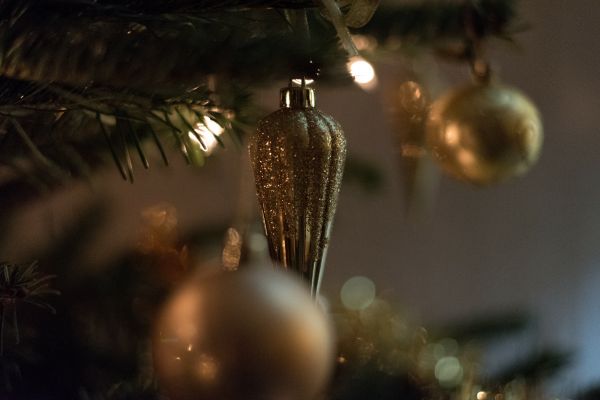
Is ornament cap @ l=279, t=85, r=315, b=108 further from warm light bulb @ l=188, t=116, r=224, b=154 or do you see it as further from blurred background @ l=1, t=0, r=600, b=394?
blurred background @ l=1, t=0, r=600, b=394

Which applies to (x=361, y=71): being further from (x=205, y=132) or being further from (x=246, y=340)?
(x=246, y=340)

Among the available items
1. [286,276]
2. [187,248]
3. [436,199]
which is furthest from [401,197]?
[286,276]

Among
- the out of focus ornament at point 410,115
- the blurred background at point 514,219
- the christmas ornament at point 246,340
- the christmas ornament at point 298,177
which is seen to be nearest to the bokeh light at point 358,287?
the blurred background at point 514,219

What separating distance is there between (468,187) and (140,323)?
646 millimetres

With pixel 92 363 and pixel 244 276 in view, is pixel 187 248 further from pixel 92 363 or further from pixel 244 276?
pixel 244 276

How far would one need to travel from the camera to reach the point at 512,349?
3.60ft

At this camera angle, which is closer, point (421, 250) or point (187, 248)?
point (187, 248)

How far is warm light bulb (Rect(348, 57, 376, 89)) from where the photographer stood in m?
0.36

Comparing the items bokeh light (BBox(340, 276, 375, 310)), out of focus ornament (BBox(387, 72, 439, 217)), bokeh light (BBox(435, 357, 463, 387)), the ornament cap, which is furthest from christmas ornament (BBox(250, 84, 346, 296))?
bokeh light (BBox(340, 276, 375, 310))

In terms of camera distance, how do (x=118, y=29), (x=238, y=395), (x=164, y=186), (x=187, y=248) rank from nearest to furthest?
(x=238, y=395)
(x=118, y=29)
(x=187, y=248)
(x=164, y=186)

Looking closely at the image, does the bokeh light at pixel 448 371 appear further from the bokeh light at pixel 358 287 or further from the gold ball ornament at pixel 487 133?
the bokeh light at pixel 358 287

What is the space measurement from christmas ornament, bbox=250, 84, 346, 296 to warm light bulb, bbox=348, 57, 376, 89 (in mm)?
32

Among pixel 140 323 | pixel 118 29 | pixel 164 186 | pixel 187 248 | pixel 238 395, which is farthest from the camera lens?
pixel 164 186

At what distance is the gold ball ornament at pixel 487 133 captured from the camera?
1.89 feet
